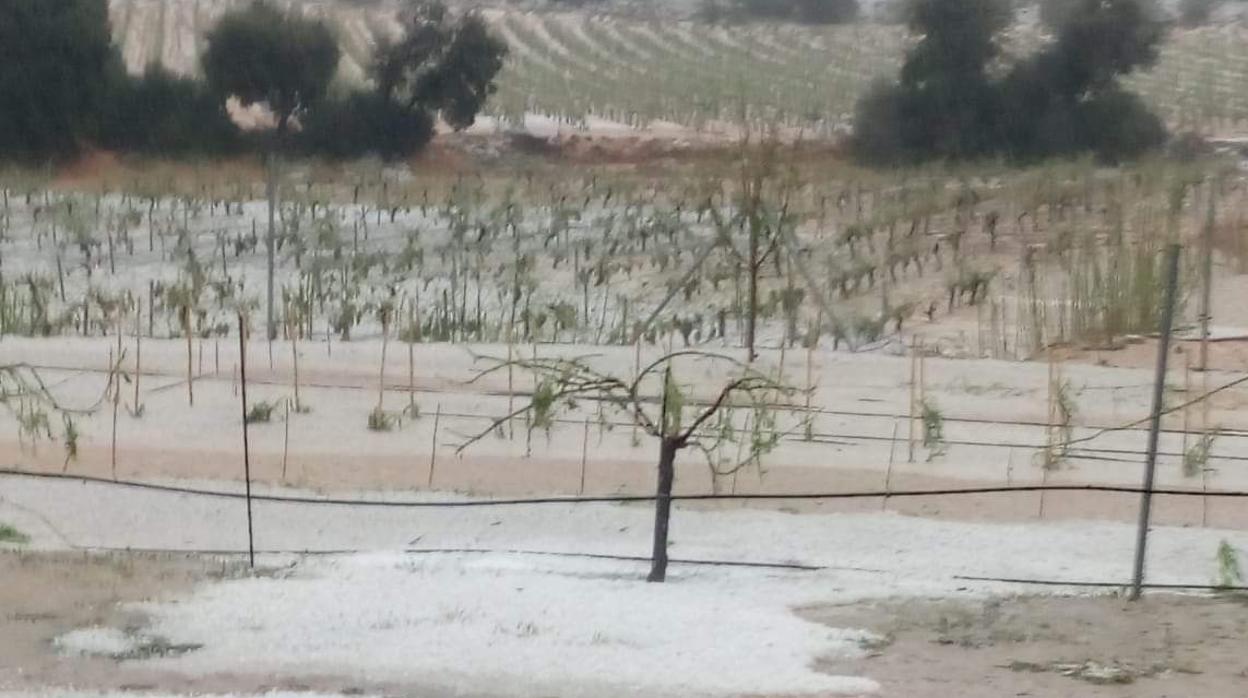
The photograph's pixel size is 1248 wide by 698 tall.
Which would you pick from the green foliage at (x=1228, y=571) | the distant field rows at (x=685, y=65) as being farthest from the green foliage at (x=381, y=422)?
the distant field rows at (x=685, y=65)

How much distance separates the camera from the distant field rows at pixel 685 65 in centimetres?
2003

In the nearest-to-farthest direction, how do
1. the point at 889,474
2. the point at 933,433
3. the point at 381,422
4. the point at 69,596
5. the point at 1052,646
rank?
the point at 1052,646 < the point at 69,596 < the point at 889,474 < the point at 933,433 < the point at 381,422

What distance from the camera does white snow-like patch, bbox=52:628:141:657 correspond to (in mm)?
4375

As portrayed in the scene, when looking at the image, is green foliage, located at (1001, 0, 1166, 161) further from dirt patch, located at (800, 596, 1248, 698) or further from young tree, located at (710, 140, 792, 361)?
dirt patch, located at (800, 596, 1248, 698)

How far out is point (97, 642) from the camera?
4.45m

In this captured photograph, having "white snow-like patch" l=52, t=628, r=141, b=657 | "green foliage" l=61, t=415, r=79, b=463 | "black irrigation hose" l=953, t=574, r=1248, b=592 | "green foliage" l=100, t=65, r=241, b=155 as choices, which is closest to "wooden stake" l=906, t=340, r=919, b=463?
"black irrigation hose" l=953, t=574, r=1248, b=592

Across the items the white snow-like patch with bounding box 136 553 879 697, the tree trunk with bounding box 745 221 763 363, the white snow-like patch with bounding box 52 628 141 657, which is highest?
the tree trunk with bounding box 745 221 763 363

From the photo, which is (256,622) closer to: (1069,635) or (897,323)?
(1069,635)

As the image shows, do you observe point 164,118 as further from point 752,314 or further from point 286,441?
point 286,441

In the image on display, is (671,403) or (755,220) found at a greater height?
(755,220)

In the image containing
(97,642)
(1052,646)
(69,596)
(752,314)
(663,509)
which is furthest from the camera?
(752,314)

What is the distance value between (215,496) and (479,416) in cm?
210

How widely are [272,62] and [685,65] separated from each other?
206 inches

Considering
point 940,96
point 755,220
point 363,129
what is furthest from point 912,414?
point 940,96
